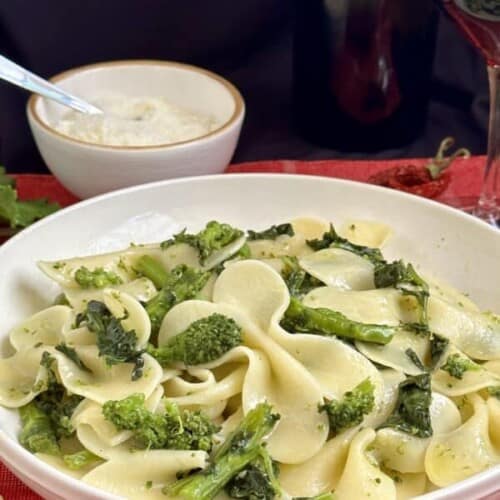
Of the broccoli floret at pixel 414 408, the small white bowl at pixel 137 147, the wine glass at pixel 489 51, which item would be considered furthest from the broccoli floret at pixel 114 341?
the wine glass at pixel 489 51

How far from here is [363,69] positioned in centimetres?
331

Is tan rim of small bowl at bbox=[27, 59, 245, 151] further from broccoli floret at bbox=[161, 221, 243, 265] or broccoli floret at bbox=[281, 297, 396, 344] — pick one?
broccoli floret at bbox=[281, 297, 396, 344]

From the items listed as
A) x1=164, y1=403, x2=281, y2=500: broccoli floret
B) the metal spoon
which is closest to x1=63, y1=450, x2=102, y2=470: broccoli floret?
x1=164, y1=403, x2=281, y2=500: broccoli floret

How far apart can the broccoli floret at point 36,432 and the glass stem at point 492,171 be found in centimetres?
165

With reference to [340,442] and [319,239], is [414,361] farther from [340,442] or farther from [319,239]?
[319,239]

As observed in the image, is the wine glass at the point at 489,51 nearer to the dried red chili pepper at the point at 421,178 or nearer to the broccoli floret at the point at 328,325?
the dried red chili pepper at the point at 421,178

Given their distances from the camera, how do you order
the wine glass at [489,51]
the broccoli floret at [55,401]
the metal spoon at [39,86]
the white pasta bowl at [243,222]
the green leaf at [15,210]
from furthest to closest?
the metal spoon at [39,86] → the green leaf at [15,210] → the wine glass at [489,51] → the white pasta bowl at [243,222] → the broccoli floret at [55,401]

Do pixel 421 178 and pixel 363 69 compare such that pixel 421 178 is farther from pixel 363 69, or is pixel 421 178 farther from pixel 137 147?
pixel 137 147

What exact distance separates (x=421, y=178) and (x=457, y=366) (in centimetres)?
124

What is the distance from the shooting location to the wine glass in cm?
240

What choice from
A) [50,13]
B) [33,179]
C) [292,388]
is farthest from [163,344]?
[50,13]

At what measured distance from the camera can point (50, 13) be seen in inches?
146

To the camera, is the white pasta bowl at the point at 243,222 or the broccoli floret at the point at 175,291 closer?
the broccoli floret at the point at 175,291

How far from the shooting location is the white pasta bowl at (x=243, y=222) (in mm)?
2172
